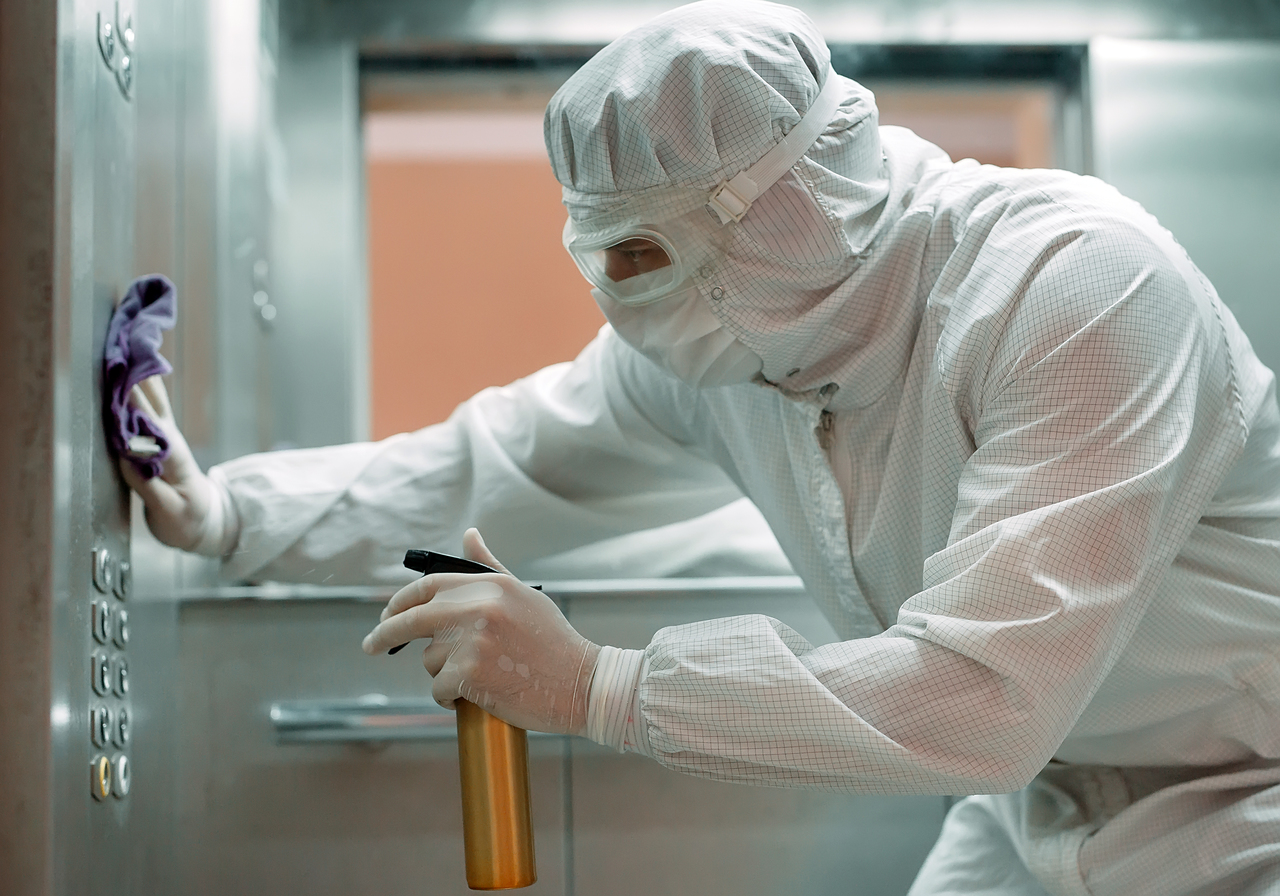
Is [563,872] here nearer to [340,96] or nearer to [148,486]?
[148,486]

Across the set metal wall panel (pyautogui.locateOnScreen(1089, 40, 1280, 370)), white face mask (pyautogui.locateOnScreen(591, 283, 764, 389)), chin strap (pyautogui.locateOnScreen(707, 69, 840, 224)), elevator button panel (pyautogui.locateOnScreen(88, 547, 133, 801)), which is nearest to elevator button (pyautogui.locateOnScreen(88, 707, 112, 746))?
elevator button panel (pyautogui.locateOnScreen(88, 547, 133, 801))

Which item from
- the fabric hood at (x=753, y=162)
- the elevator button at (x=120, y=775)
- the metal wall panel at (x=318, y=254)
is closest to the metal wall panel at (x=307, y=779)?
the elevator button at (x=120, y=775)

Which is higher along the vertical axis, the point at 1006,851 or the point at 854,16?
the point at 854,16

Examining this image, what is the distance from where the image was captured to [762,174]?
1.00m

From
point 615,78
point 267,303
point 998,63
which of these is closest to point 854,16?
point 998,63

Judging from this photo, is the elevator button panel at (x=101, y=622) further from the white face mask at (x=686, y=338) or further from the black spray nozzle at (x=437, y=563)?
the white face mask at (x=686, y=338)

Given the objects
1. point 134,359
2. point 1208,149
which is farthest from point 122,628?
point 1208,149

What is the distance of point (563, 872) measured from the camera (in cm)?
117

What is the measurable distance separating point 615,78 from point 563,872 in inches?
28.6

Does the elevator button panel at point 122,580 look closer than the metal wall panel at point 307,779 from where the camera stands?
Yes

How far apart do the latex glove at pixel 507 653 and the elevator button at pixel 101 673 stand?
0.80 ft

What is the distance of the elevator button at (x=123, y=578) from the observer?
1.02 metres

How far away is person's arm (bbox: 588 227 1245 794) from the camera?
842 millimetres

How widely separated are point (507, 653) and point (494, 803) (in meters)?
0.11
